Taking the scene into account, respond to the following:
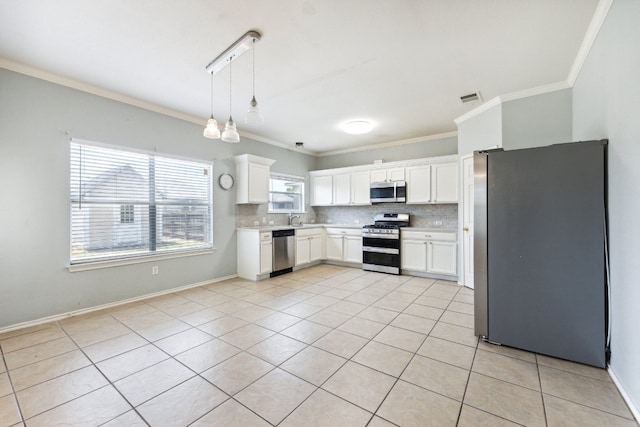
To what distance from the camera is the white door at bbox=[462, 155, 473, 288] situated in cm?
432

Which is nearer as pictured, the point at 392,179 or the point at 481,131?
the point at 481,131

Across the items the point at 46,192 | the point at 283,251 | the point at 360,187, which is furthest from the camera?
the point at 360,187

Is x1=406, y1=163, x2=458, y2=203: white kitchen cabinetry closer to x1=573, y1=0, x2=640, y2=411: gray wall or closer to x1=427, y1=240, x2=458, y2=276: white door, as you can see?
x1=427, y1=240, x2=458, y2=276: white door

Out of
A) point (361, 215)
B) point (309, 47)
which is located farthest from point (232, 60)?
point (361, 215)

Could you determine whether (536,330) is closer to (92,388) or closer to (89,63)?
(92,388)

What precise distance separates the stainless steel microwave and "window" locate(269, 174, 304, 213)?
1826 mm

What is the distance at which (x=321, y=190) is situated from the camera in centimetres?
678

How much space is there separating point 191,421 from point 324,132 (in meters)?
4.74

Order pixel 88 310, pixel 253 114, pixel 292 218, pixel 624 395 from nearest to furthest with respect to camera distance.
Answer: pixel 624 395 < pixel 253 114 < pixel 88 310 < pixel 292 218

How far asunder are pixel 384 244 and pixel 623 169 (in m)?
3.75

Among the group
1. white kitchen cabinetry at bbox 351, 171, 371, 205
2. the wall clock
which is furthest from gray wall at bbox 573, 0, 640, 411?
the wall clock

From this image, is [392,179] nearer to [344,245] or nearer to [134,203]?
[344,245]

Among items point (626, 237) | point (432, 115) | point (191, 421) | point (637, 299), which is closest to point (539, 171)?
point (626, 237)

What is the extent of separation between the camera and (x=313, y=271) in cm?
565
